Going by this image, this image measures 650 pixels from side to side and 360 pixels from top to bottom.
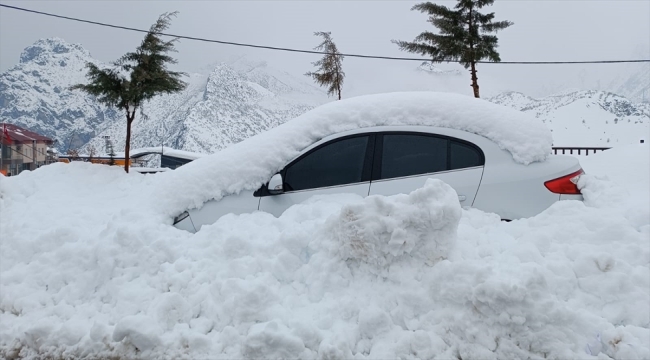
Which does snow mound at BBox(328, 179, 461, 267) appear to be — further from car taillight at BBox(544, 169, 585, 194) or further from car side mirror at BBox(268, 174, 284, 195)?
car taillight at BBox(544, 169, 585, 194)

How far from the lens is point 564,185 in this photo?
4.17m

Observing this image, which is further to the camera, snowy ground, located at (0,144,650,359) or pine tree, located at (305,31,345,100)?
pine tree, located at (305,31,345,100)

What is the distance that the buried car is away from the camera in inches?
164

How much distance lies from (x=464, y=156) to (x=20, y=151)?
2181cm

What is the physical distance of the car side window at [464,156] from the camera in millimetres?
4258

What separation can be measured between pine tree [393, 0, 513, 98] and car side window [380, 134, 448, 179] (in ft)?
65.0

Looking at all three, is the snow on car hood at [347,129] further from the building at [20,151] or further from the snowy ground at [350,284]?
the building at [20,151]

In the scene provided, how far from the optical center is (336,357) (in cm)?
277

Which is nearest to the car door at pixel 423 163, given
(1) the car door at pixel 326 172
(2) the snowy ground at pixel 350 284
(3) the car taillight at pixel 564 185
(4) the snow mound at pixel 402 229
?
(1) the car door at pixel 326 172

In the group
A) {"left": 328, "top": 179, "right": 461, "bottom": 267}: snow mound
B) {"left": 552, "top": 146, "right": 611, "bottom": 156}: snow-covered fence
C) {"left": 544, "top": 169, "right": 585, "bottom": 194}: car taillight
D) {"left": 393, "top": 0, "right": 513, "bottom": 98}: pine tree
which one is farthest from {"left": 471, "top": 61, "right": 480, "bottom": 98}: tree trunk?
{"left": 328, "top": 179, "right": 461, "bottom": 267}: snow mound

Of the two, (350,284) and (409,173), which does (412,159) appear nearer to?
(409,173)

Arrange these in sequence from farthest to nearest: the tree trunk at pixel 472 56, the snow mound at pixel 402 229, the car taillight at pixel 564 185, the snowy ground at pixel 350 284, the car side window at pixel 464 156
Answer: the tree trunk at pixel 472 56, the car side window at pixel 464 156, the car taillight at pixel 564 185, the snow mound at pixel 402 229, the snowy ground at pixel 350 284

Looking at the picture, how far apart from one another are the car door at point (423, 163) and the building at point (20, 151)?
18808 millimetres

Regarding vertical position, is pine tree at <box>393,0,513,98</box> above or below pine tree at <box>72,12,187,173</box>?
above
